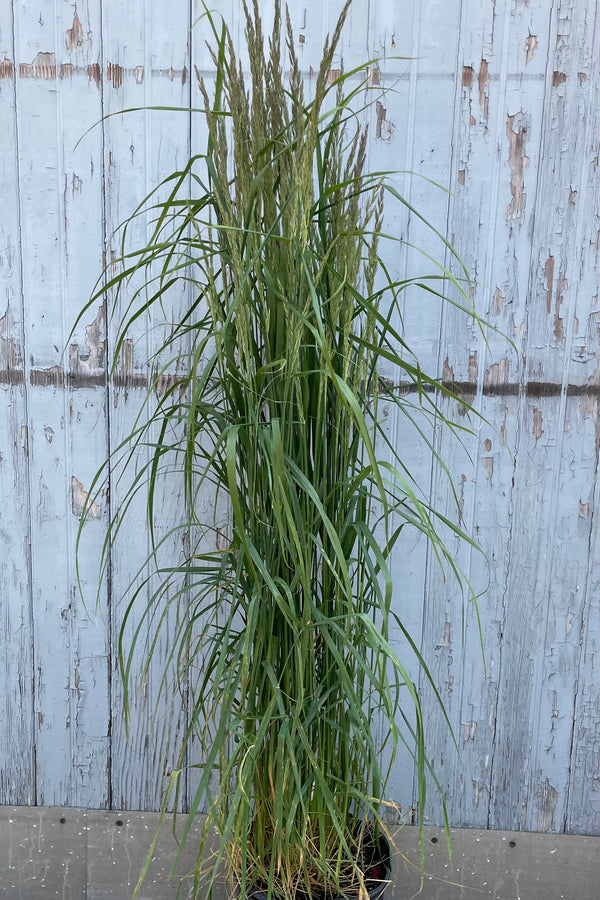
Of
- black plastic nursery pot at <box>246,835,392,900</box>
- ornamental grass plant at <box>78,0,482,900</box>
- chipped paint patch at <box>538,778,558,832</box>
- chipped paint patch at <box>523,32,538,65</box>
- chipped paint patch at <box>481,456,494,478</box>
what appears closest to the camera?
ornamental grass plant at <box>78,0,482,900</box>

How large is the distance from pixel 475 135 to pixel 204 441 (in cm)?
82

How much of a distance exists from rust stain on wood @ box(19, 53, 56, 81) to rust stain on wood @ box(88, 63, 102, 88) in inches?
2.9

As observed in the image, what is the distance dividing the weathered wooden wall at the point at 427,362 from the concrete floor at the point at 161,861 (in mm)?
41

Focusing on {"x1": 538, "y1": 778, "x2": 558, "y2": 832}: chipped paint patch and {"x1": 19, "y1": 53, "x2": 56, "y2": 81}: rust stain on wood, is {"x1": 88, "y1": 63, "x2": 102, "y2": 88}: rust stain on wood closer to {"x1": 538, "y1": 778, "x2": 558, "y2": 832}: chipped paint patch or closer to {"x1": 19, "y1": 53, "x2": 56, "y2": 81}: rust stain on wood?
{"x1": 19, "y1": 53, "x2": 56, "y2": 81}: rust stain on wood

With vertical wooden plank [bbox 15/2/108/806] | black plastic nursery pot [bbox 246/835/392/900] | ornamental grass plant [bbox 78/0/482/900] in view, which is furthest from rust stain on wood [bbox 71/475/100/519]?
black plastic nursery pot [bbox 246/835/392/900]

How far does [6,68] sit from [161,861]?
171 cm

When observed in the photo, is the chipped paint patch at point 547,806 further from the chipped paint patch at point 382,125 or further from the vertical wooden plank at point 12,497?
the chipped paint patch at point 382,125

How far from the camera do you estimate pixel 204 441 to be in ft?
5.34

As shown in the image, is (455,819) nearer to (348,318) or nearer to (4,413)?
(348,318)

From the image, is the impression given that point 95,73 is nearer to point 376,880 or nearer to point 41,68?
point 41,68

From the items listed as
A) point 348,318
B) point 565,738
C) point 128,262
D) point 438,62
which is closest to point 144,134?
point 128,262

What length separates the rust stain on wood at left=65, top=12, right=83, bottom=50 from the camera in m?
1.55

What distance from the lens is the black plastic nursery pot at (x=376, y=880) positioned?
4.38ft

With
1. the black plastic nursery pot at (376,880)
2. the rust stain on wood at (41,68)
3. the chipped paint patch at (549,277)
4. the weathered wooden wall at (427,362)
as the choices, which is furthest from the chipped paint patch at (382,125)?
the black plastic nursery pot at (376,880)
